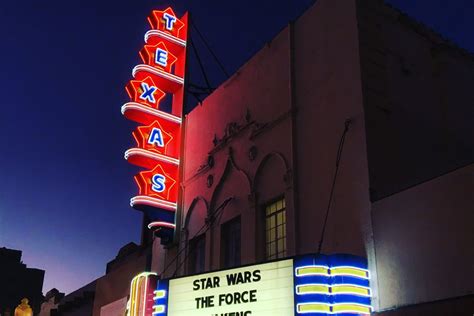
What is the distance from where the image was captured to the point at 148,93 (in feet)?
55.7

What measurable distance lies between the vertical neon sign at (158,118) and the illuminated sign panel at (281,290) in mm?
4214

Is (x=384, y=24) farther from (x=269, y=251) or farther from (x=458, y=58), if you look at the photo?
(x=269, y=251)

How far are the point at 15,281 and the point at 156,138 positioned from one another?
65093 mm

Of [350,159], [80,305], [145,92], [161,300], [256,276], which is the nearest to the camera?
[256,276]

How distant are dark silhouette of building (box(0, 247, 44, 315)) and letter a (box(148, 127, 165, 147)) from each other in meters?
61.9

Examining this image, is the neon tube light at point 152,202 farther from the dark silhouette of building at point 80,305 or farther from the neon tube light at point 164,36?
the dark silhouette of building at point 80,305

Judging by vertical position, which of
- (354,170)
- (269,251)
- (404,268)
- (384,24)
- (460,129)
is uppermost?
(384,24)

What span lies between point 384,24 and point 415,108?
1.88 metres

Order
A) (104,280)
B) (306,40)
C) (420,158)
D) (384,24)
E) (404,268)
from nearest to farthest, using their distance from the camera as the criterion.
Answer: (404,268) < (420,158) < (384,24) < (306,40) < (104,280)

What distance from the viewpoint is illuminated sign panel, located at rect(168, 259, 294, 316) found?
10.4 meters

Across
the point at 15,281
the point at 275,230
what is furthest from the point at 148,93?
the point at 15,281

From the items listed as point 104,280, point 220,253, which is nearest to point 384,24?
point 220,253

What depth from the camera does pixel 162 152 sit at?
16.7 m

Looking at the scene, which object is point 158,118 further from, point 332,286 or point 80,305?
point 80,305
